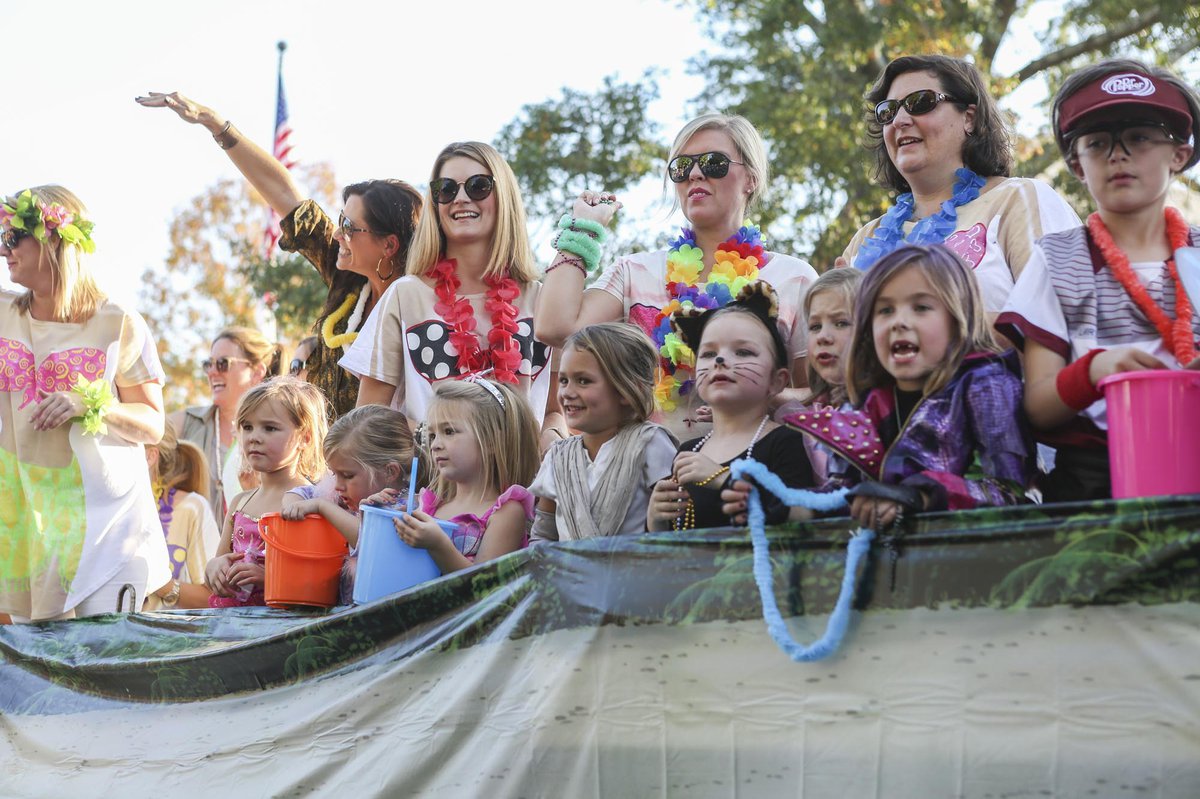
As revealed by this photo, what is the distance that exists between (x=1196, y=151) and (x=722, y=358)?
1.21m

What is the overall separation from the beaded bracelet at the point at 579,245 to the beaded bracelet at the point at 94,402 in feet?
6.44

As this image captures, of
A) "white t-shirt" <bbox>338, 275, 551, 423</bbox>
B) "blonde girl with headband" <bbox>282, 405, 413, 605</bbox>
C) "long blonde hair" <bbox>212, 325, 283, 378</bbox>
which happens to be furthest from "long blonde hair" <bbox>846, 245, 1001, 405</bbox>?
"long blonde hair" <bbox>212, 325, 283, 378</bbox>

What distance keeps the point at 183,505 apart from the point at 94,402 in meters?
2.06

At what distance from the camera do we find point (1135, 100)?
304cm

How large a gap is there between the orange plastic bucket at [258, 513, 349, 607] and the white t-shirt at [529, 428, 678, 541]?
2.47 ft

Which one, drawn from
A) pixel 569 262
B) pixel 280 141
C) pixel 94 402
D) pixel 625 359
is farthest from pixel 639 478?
pixel 280 141

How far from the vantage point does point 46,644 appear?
186 inches

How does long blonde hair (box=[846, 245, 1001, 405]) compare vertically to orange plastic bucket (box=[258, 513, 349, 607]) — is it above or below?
above

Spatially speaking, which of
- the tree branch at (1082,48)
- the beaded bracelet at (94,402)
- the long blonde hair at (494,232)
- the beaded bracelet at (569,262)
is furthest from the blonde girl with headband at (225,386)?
the tree branch at (1082,48)

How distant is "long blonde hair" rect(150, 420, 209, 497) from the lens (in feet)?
24.3

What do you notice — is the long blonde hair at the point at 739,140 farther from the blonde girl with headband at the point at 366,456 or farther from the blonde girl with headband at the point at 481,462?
the blonde girl with headband at the point at 366,456

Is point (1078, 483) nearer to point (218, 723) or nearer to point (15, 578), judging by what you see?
point (218, 723)

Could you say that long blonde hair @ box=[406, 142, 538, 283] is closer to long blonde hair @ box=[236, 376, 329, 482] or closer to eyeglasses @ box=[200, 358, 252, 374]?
long blonde hair @ box=[236, 376, 329, 482]

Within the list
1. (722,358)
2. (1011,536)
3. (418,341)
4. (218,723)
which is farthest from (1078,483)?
(418,341)
